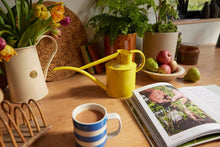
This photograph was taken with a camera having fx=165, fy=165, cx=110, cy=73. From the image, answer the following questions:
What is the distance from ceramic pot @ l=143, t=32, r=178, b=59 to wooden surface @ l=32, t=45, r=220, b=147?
16cm

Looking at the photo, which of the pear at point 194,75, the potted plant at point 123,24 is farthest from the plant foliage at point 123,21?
the pear at point 194,75

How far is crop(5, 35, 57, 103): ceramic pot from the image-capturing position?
608mm

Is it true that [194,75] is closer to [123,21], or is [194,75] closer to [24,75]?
[123,21]

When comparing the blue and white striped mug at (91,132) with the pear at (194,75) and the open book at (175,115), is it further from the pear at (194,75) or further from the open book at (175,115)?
the pear at (194,75)

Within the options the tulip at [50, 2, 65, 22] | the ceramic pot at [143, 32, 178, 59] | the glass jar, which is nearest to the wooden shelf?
the glass jar

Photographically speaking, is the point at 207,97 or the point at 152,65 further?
the point at 152,65

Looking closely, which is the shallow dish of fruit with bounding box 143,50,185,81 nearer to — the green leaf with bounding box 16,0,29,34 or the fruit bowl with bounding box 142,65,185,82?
the fruit bowl with bounding box 142,65,185,82

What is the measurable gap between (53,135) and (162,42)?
747 millimetres

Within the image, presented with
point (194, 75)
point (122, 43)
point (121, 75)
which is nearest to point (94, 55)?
point (122, 43)

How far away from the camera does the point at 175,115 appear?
0.55 m

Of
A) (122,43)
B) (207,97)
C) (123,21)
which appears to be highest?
(123,21)

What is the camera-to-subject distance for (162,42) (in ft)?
3.12

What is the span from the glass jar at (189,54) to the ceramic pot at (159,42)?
0.45 feet

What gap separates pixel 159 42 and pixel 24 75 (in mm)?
718
